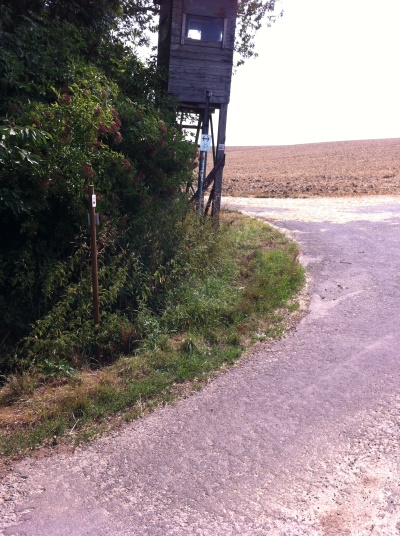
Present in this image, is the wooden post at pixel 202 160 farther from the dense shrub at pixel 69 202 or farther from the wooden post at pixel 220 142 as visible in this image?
the dense shrub at pixel 69 202

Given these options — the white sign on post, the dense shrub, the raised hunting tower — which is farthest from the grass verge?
the raised hunting tower

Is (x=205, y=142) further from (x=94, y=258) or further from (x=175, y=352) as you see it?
(x=175, y=352)

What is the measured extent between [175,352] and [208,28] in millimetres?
8317

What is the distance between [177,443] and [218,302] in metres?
3.23

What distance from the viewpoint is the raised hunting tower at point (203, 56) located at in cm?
1193

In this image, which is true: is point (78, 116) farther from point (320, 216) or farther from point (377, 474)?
point (320, 216)

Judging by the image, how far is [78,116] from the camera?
7227 mm

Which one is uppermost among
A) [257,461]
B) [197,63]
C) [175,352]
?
[197,63]

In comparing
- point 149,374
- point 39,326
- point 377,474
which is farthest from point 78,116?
point 377,474

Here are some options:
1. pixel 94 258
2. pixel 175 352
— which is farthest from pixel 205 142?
pixel 175 352

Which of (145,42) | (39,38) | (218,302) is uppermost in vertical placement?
(145,42)

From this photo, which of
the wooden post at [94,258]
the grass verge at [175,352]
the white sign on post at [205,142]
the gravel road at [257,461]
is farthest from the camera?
the white sign on post at [205,142]

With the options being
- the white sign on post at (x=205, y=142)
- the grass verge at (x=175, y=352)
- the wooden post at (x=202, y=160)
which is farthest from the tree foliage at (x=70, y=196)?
the wooden post at (x=202, y=160)

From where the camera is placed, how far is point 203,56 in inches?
474
